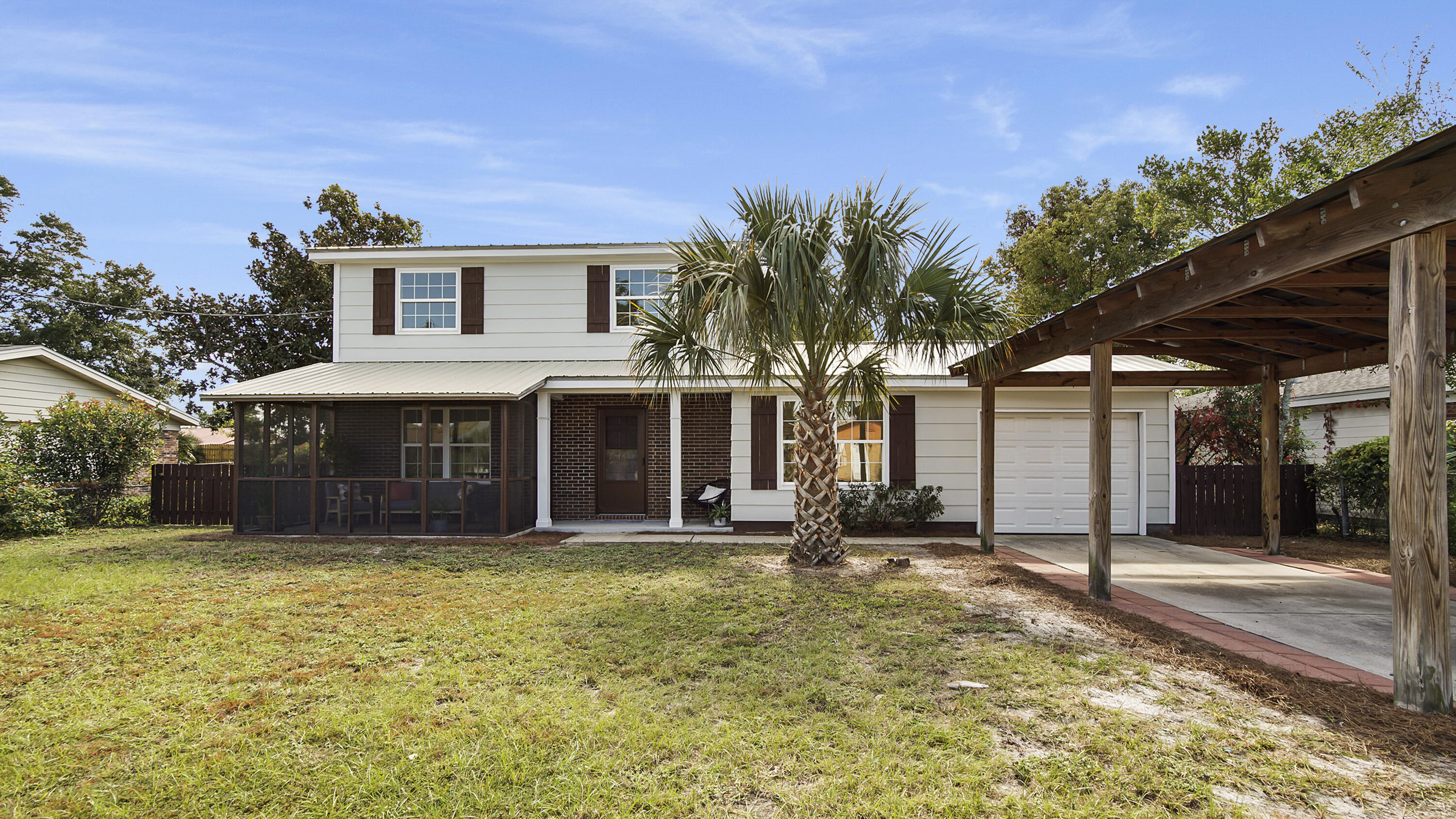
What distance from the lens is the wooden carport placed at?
376 centimetres

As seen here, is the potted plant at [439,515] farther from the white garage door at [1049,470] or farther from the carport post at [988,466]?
the white garage door at [1049,470]

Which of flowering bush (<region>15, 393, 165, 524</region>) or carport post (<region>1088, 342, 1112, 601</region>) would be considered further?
flowering bush (<region>15, 393, 165, 524</region>)

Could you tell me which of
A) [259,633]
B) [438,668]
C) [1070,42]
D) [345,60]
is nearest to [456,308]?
[345,60]

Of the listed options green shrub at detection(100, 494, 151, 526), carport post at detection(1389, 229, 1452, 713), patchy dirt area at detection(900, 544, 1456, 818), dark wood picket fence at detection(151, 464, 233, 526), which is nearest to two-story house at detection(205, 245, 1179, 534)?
dark wood picket fence at detection(151, 464, 233, 526)

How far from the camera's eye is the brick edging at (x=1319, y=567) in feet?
26.6

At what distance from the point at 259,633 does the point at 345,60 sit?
968 centimetres

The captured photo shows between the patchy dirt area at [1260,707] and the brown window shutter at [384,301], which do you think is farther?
the brown window shutter at [384,301]

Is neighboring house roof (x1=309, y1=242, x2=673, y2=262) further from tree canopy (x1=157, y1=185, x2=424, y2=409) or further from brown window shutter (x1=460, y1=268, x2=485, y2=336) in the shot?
tree canopy (x1=157, y1=185, x2=424, y2=409)

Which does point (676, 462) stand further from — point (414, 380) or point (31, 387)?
point (31, 387)

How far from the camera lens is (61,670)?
479 cm

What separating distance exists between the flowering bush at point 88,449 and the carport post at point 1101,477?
1601 cm

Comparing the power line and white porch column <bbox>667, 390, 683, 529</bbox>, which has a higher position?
the power line

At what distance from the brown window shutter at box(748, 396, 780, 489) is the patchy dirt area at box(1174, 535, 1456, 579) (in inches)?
257

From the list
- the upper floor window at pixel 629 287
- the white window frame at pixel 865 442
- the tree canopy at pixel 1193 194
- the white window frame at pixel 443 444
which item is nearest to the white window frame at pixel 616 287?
the upper floor window at pixel 629 287
